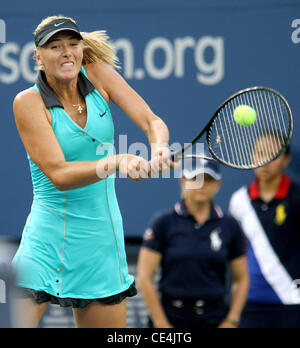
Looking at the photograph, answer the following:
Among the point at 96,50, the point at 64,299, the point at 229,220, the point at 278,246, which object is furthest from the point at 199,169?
the point at 64,299

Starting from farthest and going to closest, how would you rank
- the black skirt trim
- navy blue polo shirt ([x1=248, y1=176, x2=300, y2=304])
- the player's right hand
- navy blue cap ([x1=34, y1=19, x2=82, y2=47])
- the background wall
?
the background wall
navy blue polo shirt ([x1=248, y1=176, x2=300, y2=304])
the black skirt trim
navy blue cap ([x1=34, y1=19, x2=82, y2=47])
the player's right hand

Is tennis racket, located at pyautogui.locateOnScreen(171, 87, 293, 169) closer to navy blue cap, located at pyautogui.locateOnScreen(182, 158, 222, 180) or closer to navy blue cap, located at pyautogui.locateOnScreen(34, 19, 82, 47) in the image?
navy blue cap, located at pyautogui.locateOnScreen(182, 158, 222, 180)

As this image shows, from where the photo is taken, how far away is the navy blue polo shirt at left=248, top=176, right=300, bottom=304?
12.9 feet

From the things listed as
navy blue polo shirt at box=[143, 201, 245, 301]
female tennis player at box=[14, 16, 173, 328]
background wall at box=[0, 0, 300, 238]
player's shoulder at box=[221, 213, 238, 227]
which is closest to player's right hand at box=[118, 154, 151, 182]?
female tennis player at box=[14, 16, 173, 328]

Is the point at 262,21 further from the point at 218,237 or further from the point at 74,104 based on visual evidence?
the point at 74,104

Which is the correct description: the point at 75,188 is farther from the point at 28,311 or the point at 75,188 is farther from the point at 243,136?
the point at 243,136

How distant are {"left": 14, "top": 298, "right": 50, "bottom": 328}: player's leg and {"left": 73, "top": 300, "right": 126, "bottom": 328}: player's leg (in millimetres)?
150

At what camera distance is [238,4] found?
14.0 feet

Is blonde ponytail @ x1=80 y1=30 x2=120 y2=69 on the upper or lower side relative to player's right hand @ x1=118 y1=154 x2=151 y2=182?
upper

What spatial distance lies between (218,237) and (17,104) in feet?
5.00

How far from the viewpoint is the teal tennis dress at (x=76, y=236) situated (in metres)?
2.70

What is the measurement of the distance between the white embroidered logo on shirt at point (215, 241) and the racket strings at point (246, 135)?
44 cm

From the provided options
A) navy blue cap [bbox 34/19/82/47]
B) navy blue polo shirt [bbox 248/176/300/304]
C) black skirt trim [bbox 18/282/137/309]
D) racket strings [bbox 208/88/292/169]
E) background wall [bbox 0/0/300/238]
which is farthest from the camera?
background wall [bbox 0/0/300/238]

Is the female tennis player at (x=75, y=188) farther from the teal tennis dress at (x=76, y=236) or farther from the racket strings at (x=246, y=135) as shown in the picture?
the racket strings at (x=246, y=135)
